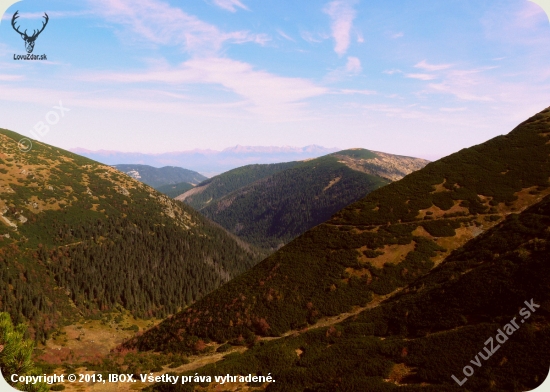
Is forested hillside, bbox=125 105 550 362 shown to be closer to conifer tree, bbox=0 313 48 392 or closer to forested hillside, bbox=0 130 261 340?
conifer tree, bbox=0 313 48 392

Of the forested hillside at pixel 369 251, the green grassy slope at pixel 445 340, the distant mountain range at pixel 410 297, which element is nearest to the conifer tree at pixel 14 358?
the distant mountain range at pixel 410 297

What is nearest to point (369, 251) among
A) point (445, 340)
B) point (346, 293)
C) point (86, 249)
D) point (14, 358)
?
point (346, 293)

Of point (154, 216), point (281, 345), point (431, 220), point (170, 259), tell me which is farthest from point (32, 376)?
point (154, 216)

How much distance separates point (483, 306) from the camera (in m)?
29.9

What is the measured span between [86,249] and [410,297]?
12969 centimetres

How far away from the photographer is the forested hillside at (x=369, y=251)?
153 ft

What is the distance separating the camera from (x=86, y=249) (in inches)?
4929

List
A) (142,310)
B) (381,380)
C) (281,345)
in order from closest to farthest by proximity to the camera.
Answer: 1. (381,380)
2. (281,345)
3. (142,310)

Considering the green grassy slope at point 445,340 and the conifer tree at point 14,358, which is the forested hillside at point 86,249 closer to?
the conifer tree at point 14,358

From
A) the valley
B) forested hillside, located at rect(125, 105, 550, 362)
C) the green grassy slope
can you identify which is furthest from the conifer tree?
forested hillside, located at rect(125, 105, 550, 362)

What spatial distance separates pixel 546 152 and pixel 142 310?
13354 cm

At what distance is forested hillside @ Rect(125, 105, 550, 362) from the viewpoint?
46.7m

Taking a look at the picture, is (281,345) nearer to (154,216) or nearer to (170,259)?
(170,259)

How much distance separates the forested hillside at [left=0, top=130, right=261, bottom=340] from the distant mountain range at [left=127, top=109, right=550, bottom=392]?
67339 mm
